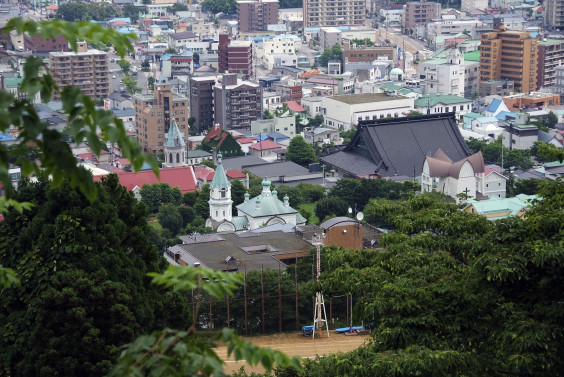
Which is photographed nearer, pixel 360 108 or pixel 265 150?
pixel 265 150

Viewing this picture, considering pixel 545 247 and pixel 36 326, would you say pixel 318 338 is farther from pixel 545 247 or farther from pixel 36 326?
pixel 545 247

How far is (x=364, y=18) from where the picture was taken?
70438mm

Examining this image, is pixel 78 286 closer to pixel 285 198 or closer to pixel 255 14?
pixel 285 198

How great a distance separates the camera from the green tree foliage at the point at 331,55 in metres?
58.0

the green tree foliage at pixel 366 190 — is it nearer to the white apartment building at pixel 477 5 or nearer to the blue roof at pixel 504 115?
the blue roof at pixel 504 115

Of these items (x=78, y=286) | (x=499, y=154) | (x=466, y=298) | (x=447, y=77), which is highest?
(x=466, y=298)

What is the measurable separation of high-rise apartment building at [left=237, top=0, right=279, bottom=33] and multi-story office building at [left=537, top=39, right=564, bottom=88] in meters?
21.8

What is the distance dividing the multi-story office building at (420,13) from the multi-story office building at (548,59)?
17.0 metres

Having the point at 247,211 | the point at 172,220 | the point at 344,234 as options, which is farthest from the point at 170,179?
the point at 344,234

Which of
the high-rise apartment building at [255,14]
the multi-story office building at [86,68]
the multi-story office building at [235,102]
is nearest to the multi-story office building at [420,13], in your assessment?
the high-rise apartment building at [255,14]

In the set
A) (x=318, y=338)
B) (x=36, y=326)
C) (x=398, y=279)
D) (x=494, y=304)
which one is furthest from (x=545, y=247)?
(x=318, y=338)

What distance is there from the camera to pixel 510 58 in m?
49.9

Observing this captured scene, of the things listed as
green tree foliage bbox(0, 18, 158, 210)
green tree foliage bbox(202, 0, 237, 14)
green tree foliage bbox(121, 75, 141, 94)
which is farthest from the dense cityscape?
green tree foliage bbox(202, 0, 237, 14)

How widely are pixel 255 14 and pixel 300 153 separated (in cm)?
3466
